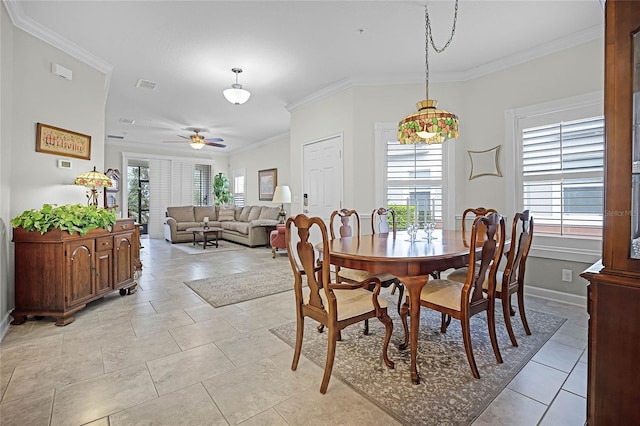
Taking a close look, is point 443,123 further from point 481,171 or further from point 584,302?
point 584,302

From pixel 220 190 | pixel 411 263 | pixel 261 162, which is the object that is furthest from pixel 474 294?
pixel 220 190

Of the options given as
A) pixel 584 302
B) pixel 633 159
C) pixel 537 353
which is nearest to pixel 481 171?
pixel 584 302

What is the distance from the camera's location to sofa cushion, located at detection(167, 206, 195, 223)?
842cm

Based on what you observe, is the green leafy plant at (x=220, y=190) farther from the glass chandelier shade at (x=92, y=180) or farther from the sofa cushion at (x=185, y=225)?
the glass chandelier shade at (x=92, y=180)

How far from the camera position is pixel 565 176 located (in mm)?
3264

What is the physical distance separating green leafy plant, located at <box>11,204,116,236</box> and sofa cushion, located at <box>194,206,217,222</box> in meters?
5.94

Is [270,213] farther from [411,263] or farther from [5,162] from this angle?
[411,263]

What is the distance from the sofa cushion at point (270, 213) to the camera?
767 cm

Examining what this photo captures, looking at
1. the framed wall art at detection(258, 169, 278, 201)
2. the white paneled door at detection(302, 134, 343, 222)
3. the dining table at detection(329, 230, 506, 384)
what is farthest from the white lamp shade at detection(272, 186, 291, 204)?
the dining table at detection(329, 230, 506, 384)

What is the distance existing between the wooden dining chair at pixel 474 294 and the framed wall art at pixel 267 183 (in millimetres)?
6532

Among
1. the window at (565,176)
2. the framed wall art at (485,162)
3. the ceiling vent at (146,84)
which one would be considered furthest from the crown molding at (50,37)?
the window at (565,176)

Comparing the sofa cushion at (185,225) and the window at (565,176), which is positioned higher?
the window at (565,176)

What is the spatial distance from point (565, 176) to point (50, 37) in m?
5.59

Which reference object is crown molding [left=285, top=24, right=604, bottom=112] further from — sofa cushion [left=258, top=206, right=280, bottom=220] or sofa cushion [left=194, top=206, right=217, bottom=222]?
sofa cushion [left=194, top=206, right=217, bottom=222]
